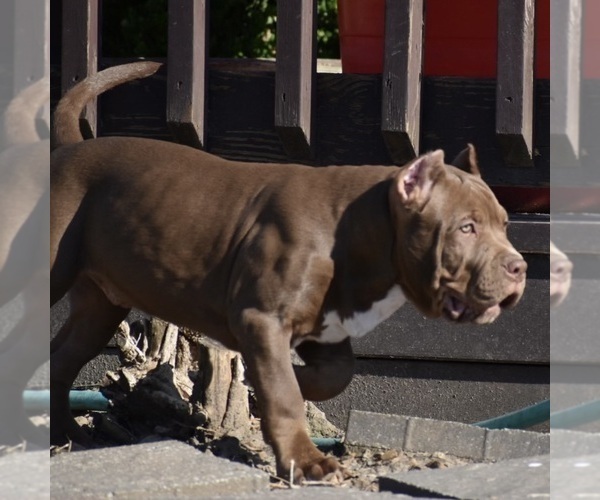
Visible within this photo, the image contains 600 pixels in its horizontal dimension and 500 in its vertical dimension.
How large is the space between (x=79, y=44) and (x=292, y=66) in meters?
0.97

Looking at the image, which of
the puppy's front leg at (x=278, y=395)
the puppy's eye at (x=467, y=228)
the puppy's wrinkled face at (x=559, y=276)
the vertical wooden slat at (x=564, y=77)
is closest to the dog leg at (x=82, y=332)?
the puppy's front leg at (x=278, y=395)

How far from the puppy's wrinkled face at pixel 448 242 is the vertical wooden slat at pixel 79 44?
196 centimetres

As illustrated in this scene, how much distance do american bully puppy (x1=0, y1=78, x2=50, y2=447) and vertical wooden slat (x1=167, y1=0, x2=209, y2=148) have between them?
544mm

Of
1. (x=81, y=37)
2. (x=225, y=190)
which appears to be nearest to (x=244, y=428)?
(x=225, y=190)

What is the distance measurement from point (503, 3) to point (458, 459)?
1.88 m

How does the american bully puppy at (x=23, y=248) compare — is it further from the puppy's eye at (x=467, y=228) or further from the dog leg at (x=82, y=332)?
the puppy's eye at (x=467, y=228)

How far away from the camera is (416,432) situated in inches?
206

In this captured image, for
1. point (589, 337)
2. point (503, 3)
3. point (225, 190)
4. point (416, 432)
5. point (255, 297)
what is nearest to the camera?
point (255, 297)

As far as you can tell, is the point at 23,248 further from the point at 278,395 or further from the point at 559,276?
the point at 559,276

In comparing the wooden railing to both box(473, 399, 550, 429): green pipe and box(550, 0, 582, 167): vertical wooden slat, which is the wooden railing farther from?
box(473, 399, 550, 429): green pipe

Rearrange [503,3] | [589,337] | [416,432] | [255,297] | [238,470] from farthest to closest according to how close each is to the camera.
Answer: [589,337], [503,3], [416,432], [255,297], [238,470]

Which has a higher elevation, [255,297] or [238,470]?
[255,297]

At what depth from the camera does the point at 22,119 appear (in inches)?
217

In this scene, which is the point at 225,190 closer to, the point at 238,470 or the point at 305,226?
the point at 305,226
